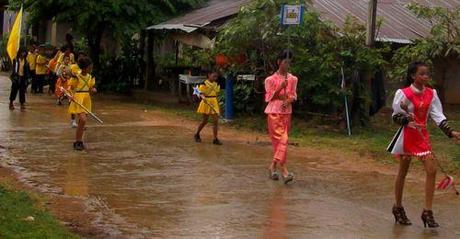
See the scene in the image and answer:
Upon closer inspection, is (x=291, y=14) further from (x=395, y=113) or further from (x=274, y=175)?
(x=395, y=113)

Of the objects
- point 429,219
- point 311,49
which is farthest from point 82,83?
point 429,219

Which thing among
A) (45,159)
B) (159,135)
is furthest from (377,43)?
(45,159)

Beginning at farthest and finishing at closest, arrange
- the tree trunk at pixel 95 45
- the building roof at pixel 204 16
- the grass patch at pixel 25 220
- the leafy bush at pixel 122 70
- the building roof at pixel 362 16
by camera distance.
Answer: the leafy bush at pixel 122 70
the tree trunk at pixel 95 45
the building roof at pixel 204 16
the building roof at pixel 362 16
the grass patch at pixel 25 220

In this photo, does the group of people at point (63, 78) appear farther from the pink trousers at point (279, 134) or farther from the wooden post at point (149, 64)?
the pink trousers at point (279, 134)

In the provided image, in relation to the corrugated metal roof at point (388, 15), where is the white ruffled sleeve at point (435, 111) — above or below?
below

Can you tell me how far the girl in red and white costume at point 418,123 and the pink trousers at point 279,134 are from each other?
2.25 m

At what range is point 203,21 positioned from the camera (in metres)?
18.6

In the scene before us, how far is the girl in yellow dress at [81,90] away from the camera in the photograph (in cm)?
1145

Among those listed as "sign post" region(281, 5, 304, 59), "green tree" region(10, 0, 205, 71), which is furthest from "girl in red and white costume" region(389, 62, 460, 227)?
"green tree" region(10, 0, 205, 71)

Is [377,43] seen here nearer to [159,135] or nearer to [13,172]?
[159,135]

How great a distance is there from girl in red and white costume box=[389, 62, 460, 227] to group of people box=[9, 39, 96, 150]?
5744 millimetres

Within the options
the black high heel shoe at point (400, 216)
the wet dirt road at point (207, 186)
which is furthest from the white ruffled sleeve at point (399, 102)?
the wet dirt road at point (207, 186)

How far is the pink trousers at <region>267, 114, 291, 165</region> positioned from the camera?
30.5 feet

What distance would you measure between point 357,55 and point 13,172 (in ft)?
23.7
